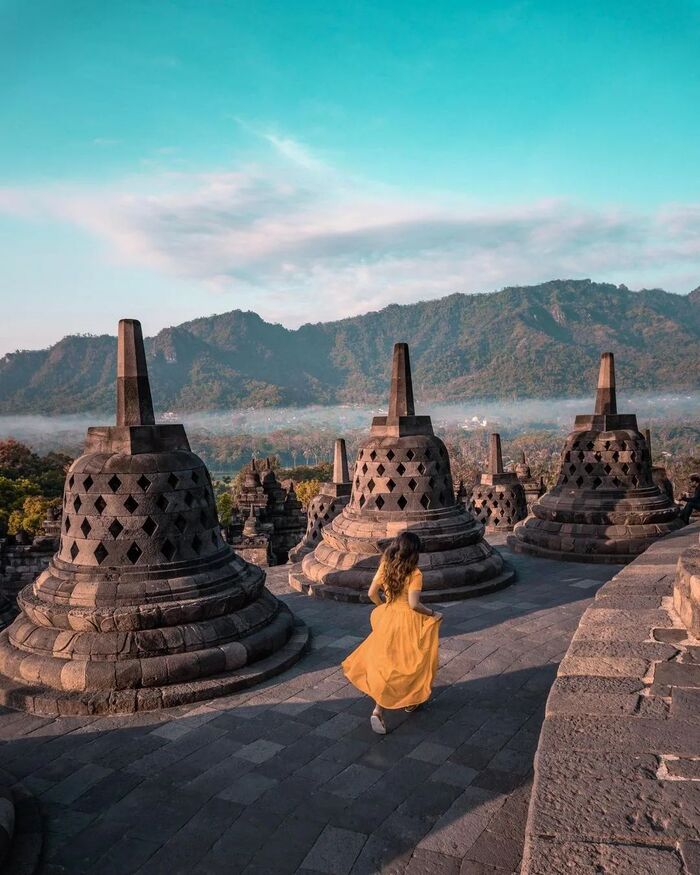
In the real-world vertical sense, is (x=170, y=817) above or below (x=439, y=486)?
below

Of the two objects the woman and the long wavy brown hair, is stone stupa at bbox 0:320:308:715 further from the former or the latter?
the long wavy brown hair

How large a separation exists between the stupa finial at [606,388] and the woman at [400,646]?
332 inches

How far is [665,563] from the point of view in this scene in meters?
6.80

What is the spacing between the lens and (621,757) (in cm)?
300

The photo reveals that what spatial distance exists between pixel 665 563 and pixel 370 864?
466cm

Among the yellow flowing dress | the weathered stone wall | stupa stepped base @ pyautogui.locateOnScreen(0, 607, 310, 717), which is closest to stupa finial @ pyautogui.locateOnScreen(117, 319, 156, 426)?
stupa stepped base @ pyautogui.locateOnScreen(0, 607, 310, 717)

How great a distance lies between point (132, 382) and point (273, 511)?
18568mm

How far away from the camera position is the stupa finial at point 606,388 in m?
12.3

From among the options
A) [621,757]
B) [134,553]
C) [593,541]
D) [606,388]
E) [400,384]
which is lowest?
[593,541]

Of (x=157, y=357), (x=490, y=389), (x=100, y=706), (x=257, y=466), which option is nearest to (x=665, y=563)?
(x=100, y=706)

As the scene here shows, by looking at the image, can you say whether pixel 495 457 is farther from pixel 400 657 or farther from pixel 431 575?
pixel 400 657

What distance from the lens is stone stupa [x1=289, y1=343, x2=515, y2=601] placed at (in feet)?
30.4

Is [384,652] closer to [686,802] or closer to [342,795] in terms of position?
[342,795]

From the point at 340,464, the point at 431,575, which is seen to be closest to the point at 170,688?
the point at 431,575
